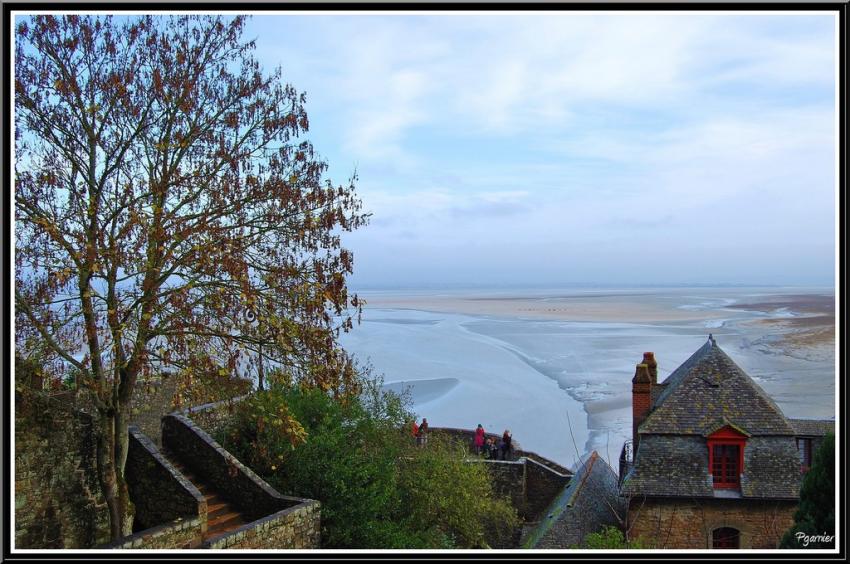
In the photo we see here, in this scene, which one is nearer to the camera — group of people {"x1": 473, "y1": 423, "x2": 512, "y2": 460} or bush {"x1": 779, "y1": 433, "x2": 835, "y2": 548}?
bush {"x1": 779, "y1": 433, "x2": 835, "y2": 548}

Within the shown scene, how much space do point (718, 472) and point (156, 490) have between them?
12.0 metres

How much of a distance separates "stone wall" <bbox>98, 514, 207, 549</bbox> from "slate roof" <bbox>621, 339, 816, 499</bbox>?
9.24 m

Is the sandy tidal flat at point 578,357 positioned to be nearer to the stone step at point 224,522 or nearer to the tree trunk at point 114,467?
the stone step at point 224,522

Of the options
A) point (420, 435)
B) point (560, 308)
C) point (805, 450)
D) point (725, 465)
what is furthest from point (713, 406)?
point (560, 308)

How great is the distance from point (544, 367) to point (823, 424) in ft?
81.7

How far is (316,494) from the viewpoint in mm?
13070

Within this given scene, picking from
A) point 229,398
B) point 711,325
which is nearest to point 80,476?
point 229,398

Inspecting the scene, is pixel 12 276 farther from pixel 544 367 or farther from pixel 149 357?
pixel 544 367

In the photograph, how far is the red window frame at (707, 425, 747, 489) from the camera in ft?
50.6

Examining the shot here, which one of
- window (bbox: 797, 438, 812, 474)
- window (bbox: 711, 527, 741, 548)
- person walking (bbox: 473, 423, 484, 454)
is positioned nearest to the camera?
window (bbox: 711, 527, 741, 548)

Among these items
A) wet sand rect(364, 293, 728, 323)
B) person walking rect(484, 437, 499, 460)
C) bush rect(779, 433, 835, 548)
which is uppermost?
wet sand rect(364, 293, 728, 323)

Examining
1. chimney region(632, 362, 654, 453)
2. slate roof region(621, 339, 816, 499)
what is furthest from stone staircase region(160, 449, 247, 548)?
chimney region(632, 362, 654, 453)

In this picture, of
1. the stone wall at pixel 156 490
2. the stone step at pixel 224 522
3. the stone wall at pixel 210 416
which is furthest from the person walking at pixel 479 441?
the stone wall at pixel 156 490
